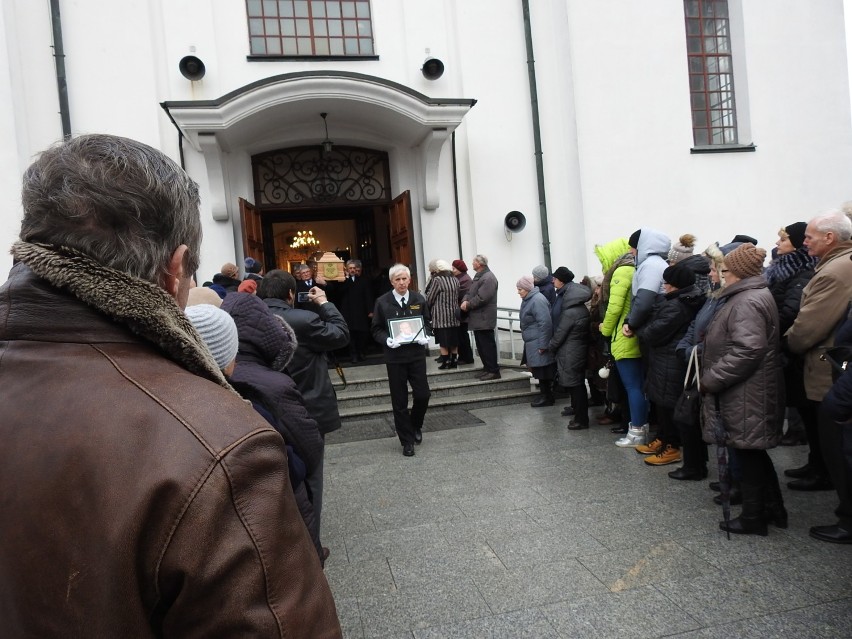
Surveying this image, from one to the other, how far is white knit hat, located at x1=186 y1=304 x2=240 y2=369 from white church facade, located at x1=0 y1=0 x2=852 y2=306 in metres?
7.42

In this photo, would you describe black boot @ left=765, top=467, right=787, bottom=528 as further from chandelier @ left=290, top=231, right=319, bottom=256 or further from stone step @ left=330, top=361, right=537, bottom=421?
chandelier @ left=290, top=231, right=319, bottom=256

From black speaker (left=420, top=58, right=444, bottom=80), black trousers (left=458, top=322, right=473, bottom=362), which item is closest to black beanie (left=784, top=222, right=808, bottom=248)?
black trousers (left=458, top=322, right=473, bottom=362)

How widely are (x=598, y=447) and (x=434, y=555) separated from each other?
288cm

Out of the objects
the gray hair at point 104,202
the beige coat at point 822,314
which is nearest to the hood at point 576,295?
the beige coat at point 822,314

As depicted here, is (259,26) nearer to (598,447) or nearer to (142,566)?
(598,447)

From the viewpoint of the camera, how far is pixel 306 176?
10.7 m

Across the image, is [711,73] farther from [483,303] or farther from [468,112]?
[483,303]

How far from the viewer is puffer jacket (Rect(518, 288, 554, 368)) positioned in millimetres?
7926

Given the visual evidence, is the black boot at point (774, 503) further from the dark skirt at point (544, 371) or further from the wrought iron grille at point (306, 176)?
the wrought iron grille at point (306, 176)

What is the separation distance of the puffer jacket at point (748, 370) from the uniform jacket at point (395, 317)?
308 centimetres

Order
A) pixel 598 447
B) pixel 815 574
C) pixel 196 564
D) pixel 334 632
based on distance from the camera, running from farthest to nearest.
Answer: pixel 598 447
pixel 815 574
pixel 334 632
pixel 196 564

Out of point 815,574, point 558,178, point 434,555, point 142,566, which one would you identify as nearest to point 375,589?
point 434,555

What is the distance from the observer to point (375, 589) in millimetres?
3566

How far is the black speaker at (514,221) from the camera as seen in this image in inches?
424
